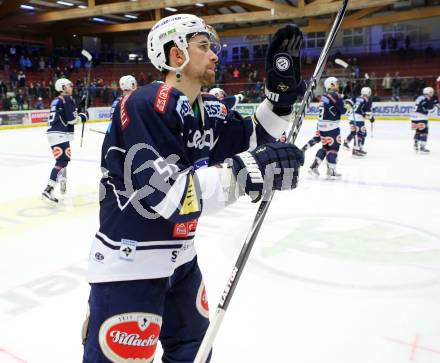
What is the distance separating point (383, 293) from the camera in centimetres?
286

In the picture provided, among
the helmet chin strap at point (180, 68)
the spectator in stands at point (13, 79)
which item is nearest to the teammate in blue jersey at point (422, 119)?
the helmet chin strap at point (180, 68)

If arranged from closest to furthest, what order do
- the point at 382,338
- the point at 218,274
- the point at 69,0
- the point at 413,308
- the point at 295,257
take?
the point at 382,338
the point at 413,308
the point at 218,274
the point at 295,257
the point at 69,0

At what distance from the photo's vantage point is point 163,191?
119 cm

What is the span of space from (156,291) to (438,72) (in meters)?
21.0

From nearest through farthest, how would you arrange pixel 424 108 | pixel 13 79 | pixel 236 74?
pixel 424 108 → pixel 13 79 → pixel 236 74

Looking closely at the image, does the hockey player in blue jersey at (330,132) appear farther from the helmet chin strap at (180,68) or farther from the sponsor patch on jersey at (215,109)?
the helmet chin strap at (180,68)

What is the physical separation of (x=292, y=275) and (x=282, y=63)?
75.4 inches

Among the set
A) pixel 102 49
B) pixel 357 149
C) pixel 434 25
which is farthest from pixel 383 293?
pixel 102 49

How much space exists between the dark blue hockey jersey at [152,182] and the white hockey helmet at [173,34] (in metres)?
0.17

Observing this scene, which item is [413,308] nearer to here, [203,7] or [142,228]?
[142,228]

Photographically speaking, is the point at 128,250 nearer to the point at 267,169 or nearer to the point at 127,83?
the point at 267,169

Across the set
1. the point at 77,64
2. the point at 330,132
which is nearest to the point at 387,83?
the point at 330,132

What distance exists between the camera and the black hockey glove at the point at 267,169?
1287mm

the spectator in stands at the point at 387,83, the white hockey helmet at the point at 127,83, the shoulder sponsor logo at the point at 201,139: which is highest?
the spectator in stands at the point at 387,83
